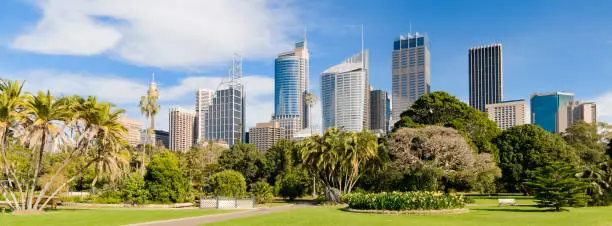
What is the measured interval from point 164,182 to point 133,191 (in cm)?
270

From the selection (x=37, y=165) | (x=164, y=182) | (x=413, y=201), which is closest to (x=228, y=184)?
(x=164, y=182)

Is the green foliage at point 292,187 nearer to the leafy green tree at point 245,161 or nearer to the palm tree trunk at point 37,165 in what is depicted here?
the leafy green tree at point 245,161

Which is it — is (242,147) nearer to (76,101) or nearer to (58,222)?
(76,101)

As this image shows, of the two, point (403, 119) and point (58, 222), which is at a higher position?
point (403, 119)

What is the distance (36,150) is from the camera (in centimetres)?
3253

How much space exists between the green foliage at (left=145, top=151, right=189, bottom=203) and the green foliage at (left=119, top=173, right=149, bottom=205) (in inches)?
26.6

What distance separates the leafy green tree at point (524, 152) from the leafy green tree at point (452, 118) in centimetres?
224

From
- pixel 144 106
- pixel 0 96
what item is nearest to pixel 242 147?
pixel 144 106

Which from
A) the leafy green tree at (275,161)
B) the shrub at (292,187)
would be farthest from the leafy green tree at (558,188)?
the leafy green tree at (275,161)

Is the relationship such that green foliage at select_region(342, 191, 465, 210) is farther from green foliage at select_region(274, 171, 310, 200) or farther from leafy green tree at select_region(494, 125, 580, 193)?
leafy green tree at select_region(494, 125, 580, 193)

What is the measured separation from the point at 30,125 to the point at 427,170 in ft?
98.4

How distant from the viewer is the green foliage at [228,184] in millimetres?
46219

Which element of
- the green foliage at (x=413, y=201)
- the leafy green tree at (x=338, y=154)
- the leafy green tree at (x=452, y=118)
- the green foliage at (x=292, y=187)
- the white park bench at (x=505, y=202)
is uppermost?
the leafy green tree at (x=452, y=118)

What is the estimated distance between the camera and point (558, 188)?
97.3 feet
